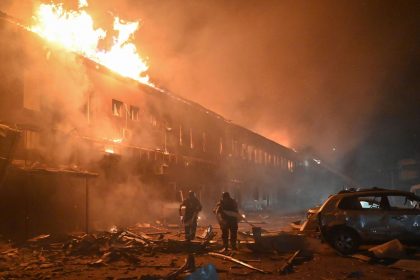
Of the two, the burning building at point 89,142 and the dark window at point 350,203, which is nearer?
the dark window at point 350,203

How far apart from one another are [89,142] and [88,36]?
5008 millimetres

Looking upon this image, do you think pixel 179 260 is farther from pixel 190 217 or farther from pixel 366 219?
pixel 366 219

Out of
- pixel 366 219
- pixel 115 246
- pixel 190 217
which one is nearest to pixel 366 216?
pixel 366 219

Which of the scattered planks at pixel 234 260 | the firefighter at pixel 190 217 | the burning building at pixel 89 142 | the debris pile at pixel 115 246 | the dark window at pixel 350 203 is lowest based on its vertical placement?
the scattered planks at pixel 234 260

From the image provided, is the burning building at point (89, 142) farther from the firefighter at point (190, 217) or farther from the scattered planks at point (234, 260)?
the scattered planks at point (234, 260)

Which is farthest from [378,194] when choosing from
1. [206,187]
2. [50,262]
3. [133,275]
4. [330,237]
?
[206,187]

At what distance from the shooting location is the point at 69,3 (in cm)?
1733

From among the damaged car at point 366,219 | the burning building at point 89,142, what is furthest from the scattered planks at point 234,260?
the burning building at point 89,142

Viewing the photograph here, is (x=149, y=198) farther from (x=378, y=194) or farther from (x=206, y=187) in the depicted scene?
(x=378, y=194)

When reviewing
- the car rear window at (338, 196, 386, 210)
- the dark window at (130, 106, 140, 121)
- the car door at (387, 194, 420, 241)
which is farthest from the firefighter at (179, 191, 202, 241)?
the dark window at (130, 106, 140, 121)

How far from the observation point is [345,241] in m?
10.3

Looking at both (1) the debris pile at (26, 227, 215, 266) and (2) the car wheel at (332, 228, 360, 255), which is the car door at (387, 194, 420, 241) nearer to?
(2) the car wheel at (332, 228, 360, 255)

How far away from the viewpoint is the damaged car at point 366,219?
32.9ft

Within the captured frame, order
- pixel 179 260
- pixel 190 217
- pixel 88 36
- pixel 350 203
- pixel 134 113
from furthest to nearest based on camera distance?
pixel 134 113, pixel 88 36, pixel 190 217, pixel 350 203, pixel 179 260
